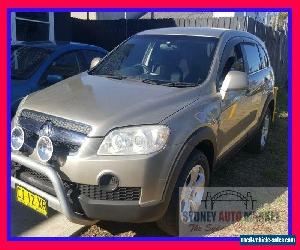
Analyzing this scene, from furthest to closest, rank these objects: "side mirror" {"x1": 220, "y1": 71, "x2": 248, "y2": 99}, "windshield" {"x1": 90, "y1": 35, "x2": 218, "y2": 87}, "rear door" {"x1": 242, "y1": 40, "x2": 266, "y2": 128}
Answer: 1. "rear door" {"x1": 242, "y1": 40, "x2": 266, "y2": 128}
2. "windshield" {"x1": 90, "y1": 35, "x2": 218, "y2": 87}
3. "side mirror" {"x1": 220, "y1": 71, "x2": 248, "y2": 99}

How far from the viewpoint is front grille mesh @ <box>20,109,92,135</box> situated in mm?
3068

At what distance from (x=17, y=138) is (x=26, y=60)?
3.01 m

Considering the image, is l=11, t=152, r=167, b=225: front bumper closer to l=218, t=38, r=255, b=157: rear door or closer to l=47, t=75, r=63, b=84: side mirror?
l=218, t=38, r=255, b=157: rear door

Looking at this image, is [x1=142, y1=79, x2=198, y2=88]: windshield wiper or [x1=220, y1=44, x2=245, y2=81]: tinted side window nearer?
[x1=142, y1=79, x2=198, y2=88]: windshield wiper

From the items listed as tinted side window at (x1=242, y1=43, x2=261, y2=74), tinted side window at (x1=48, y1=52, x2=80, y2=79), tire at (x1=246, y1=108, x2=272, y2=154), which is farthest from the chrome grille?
tire at (x1=246, y1=108, x2=272, y2=154)

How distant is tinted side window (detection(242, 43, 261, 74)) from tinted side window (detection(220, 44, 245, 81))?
29 cm

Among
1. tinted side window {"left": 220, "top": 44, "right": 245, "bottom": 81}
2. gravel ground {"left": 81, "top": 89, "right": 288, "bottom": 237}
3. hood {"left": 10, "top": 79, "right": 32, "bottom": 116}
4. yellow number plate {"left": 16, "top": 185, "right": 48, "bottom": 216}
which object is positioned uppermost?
tinted side window {"left": 220, "top": 44, "right": 245, "bottom": 81}

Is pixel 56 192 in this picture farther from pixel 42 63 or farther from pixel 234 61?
pixel 42 63

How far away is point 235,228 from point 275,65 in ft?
38.0

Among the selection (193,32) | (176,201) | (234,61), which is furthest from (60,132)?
(234,61)

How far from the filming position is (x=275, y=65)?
14.4 meters

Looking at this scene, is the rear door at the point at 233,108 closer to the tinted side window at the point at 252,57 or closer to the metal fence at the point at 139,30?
the tinted side window at the point at 252,57

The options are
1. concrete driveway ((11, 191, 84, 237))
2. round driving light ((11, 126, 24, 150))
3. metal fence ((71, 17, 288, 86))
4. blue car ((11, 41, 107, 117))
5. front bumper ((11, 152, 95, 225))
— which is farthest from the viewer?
metal fence ((71, 17, 288, 86))

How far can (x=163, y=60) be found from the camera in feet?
14.2
